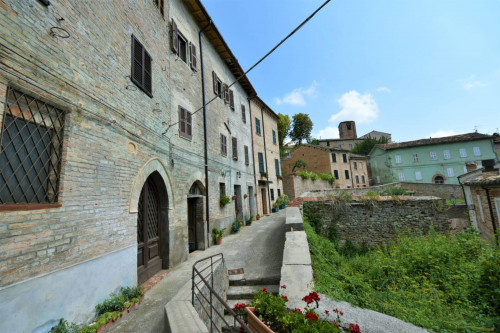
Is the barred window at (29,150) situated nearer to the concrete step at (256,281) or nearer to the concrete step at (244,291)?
the concrete step at (244,291)

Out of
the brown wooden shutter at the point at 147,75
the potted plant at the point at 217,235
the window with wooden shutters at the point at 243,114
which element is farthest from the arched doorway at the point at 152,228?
the window with wooden shutters at the point at 243,114

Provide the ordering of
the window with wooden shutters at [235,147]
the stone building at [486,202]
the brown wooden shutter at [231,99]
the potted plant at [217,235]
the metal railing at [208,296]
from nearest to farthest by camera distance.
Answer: the metal railing at [208,296] < the stone building at [486,202] < the potted plant at [217,235] < the window with wooden shutters at [235,147] < the brown wooden shutter at [231,99]

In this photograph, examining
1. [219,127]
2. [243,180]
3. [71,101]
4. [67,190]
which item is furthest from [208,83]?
[67,190]

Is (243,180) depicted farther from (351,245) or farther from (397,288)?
(397,288)

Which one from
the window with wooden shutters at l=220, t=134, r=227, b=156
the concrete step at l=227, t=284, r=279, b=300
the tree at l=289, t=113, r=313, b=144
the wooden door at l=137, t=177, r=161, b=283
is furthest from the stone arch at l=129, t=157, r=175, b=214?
the tree at l=289, t=113, r=313, b=144

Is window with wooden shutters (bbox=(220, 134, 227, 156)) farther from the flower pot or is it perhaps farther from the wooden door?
the flower pot

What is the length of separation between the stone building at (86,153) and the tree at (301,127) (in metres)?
35.4

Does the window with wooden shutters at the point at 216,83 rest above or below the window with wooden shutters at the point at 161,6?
below

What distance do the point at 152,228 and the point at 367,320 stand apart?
567 centimetres

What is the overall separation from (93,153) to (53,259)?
1900 millimetres

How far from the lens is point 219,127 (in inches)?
454

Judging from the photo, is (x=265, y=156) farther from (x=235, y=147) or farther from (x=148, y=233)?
(x=148, y=233)

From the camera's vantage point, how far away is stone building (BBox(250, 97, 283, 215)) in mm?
17656

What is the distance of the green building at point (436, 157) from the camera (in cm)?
3070
